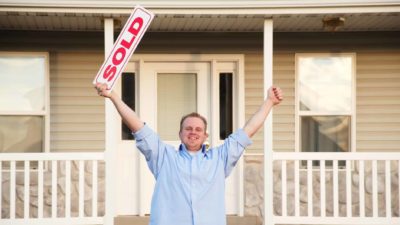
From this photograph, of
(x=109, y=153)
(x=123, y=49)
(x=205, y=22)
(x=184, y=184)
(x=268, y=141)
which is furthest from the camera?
(x=205, y=22)

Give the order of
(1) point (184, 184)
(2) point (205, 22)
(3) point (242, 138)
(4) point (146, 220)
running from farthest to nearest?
(4) point (146, 220), (2) point (205, 22), (3) point (242, 138), (1) point (184, 184)

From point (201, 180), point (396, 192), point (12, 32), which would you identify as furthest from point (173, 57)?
point (201, 180)

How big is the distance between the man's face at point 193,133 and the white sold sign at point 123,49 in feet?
1.61

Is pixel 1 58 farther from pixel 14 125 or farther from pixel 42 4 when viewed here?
pixel 42 4

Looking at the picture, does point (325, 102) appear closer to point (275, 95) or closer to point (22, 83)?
point (22, 83)

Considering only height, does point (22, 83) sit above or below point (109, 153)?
above

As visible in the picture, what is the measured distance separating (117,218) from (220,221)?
4.81m

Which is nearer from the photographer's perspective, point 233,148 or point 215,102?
point 233,148

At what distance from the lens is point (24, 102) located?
7996mm

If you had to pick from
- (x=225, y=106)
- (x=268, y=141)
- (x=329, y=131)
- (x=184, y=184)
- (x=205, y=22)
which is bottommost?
(x=184, y=184)

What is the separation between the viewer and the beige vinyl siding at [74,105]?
8062mm

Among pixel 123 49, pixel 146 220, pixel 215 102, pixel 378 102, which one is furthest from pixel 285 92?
pixel 123 49

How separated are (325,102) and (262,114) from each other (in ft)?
15.8

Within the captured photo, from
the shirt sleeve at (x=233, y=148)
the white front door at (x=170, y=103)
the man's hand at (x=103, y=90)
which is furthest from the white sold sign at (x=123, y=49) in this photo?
the white front door at (x=170, y=103)
